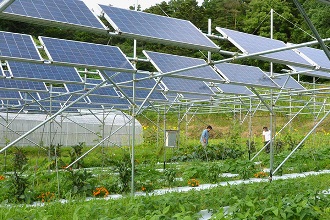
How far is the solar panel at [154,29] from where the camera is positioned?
308 inches

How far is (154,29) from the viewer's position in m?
8.37

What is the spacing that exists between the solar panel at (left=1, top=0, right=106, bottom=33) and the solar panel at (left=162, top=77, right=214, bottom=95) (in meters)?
5.40

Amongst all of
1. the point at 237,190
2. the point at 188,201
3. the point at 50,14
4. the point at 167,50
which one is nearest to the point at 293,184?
the point at 237,190

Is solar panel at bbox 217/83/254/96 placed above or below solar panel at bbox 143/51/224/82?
below

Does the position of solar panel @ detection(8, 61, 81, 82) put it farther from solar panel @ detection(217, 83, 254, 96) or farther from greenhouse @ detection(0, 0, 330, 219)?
solar panel @ detection(217, 83, 254, 96)

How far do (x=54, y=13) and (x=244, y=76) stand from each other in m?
6.43

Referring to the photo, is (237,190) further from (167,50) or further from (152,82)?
(167,50)

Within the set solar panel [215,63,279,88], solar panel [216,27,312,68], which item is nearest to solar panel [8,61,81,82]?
solar panel [215,63,279,88]

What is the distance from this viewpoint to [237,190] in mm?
7957

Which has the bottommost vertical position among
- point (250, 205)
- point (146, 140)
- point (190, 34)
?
point (146, 140)

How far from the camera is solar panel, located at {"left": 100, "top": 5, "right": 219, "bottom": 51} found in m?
7.83

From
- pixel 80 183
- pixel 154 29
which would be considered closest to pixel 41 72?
pixel 80 183

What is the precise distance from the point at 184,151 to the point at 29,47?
9.55 m

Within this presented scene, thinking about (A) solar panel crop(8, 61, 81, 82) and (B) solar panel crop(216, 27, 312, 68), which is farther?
(A) solar panel crop(8, 61, 81, 82)
